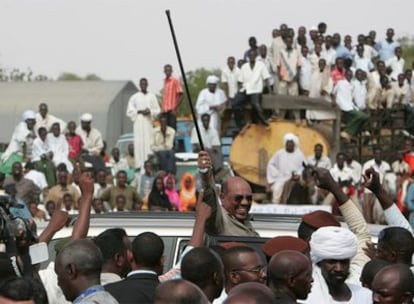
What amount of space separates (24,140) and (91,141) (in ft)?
3.86

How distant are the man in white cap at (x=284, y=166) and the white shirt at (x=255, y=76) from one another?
1748mm

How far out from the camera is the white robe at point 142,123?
22973 mm

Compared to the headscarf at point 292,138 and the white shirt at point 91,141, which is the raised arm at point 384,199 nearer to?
the headscarf at point 292,138

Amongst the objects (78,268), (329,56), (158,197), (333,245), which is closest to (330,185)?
(333,245)

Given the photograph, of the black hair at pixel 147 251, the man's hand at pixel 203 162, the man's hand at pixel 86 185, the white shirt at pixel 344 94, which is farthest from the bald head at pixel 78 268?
the white shirt at pixel 344 94

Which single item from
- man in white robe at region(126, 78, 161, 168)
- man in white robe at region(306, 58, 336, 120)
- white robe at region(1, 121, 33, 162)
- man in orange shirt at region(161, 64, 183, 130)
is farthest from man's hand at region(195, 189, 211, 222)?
man in white robe at region(306, 58, 336, 120)

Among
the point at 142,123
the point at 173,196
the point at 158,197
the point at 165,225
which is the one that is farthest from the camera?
the point at 142,123

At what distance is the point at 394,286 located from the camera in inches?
244

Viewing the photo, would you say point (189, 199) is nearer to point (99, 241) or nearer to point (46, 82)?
point (99, 241)

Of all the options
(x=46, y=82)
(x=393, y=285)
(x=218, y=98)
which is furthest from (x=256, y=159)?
(x=393, y=285)

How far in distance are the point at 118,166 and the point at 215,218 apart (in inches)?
582

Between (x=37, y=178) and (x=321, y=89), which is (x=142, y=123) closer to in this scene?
(x=321, y=89)

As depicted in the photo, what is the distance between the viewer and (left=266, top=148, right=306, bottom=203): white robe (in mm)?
21281

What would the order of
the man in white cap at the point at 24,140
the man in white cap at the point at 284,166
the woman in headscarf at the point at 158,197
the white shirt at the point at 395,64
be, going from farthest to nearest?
the white shirt at the point at 395,64
the man in white cap at the point at 24,140
the man in white cap at the point at 284,166
the woman in headscarf at the point at 158,197
